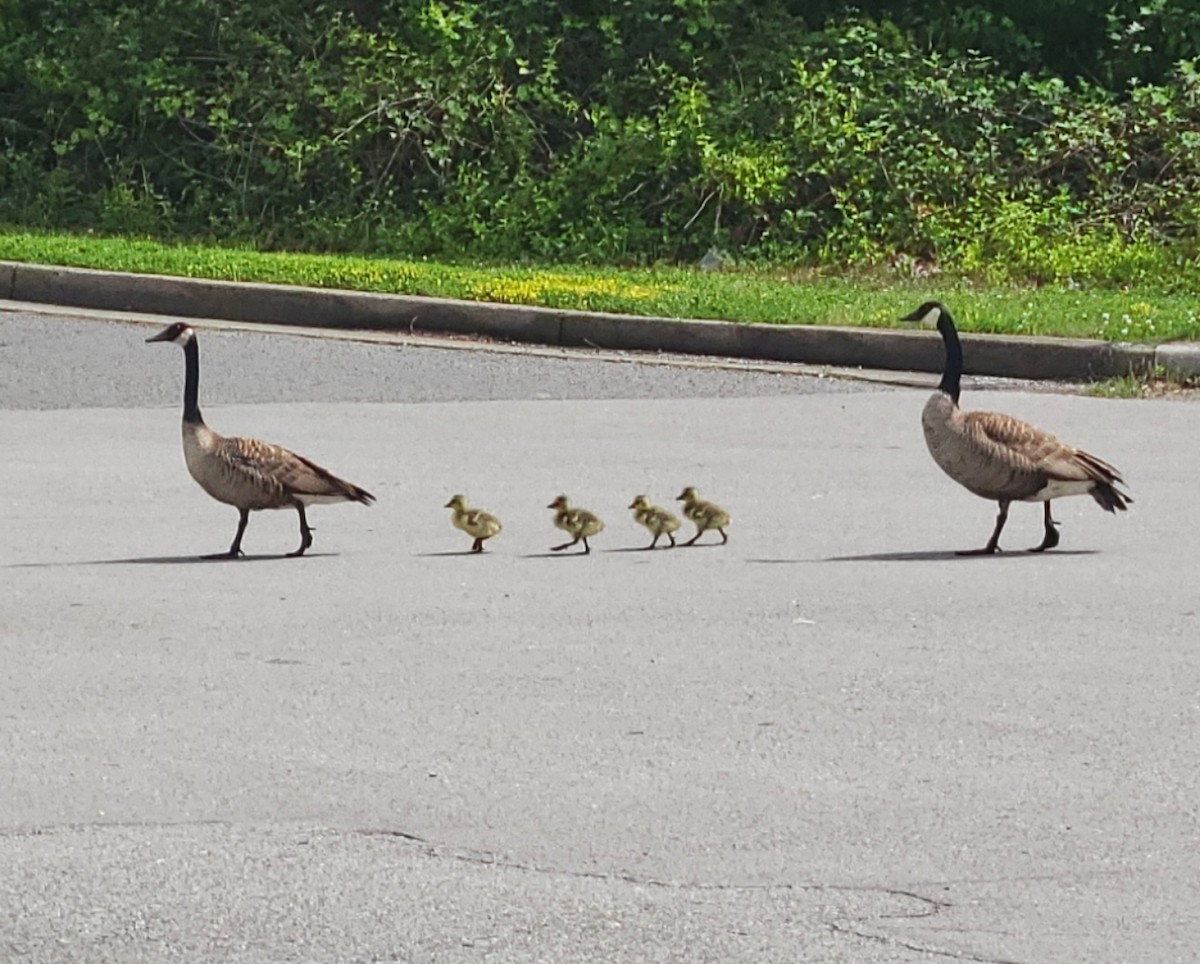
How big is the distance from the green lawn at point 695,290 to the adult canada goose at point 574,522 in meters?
5.85

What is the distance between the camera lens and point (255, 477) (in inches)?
383

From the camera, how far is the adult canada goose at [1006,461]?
31.7 feet

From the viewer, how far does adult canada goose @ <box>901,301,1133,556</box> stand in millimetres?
9672

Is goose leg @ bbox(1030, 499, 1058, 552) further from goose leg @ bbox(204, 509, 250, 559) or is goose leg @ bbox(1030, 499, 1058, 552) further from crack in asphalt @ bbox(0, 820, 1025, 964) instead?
crack in asphalt @ bbox(0, 820, 1025, 964)

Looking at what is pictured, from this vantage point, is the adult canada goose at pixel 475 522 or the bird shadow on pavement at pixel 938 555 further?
the adult canada goose at pixel 475 522

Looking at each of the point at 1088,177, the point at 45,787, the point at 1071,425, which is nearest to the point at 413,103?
the point at 1088,177

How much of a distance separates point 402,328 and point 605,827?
420 inches

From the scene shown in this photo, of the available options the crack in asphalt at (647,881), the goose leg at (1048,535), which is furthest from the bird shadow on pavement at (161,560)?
the crack in asphalt at (647,881)

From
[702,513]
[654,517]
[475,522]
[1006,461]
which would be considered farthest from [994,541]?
[475,522]

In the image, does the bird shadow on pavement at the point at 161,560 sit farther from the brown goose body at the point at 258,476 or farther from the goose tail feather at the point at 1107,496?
the goose tail feather at the point at 1107,496

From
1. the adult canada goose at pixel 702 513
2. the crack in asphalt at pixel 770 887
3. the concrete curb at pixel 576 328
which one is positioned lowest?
the concrete curb at pixel 576 328

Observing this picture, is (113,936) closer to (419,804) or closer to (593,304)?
(419,804)

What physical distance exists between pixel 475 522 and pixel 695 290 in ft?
24.4

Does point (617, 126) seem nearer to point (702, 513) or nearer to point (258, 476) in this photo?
point (702, 513)
